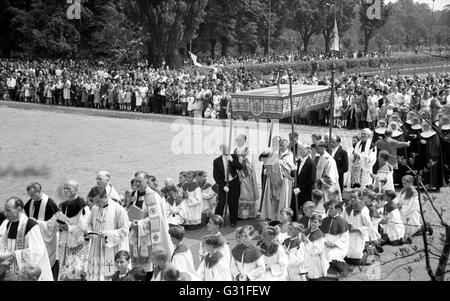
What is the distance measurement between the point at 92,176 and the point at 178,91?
11.6 metres

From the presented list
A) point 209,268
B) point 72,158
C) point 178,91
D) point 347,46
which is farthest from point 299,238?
point 347,46

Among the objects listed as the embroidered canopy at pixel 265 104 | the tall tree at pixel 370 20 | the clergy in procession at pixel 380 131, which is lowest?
the clergy in procession at pixel 380 131

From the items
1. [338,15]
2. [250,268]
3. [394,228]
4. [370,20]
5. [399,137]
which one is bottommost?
[394,228]

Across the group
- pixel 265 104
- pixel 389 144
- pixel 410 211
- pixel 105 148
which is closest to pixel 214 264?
pixel 410 211

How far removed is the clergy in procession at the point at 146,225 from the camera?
327 inches

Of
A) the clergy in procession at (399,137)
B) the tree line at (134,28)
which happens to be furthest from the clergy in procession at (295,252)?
the tree line at (134,28)

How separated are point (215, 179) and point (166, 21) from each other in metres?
29.0

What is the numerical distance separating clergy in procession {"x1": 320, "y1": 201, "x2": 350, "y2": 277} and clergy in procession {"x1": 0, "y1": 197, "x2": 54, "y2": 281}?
3739 mm

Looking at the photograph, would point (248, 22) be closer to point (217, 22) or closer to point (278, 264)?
point (217, 22)

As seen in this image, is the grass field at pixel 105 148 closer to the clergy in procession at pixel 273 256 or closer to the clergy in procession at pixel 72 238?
the clergy in procession at pixel 273 256

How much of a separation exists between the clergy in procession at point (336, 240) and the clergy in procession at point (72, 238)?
3.25m

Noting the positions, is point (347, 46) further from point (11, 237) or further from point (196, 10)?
point (11, 237)

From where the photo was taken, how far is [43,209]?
7938 mm

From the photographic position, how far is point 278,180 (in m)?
11.2
